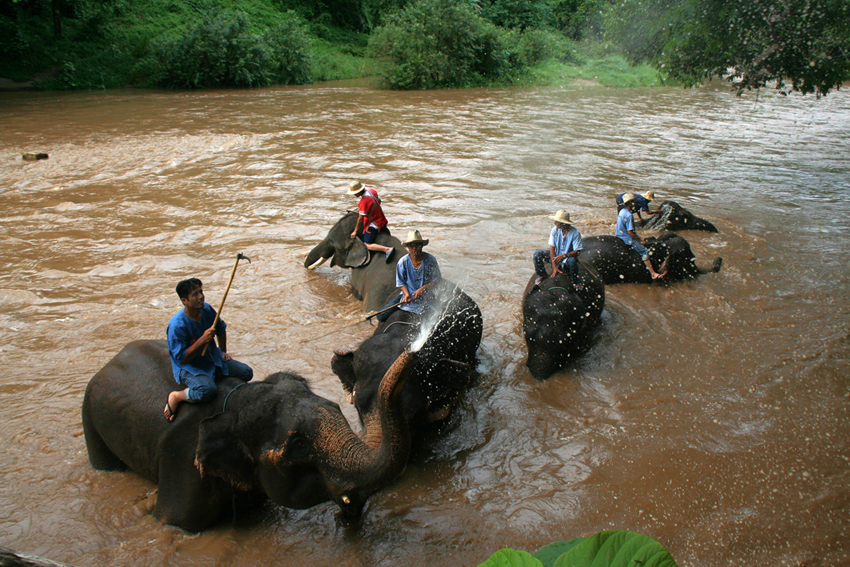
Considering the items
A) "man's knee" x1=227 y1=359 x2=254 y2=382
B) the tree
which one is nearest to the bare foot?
"man's knee" x1=227 y1=359 x2=254 y2=382

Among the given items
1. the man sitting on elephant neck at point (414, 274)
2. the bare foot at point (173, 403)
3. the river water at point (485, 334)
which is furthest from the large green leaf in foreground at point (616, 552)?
the man sitting on elephant neck at point (414, 274)

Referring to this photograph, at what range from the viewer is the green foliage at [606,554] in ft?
3.61

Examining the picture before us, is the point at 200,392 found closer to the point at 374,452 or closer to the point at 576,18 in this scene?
the point at 374,452

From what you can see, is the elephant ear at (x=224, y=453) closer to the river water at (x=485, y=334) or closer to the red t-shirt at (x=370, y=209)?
the river water at (x=485, y=334)

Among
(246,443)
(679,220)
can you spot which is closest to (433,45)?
(679,220)

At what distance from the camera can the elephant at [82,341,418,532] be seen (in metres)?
3.58

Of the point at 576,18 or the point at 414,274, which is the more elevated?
the point at 576,18

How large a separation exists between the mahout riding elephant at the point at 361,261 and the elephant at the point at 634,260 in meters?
2.91

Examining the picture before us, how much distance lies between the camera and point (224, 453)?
392cm

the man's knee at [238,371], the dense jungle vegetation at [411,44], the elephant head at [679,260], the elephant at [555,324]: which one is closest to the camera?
the man's knee at [238,371]

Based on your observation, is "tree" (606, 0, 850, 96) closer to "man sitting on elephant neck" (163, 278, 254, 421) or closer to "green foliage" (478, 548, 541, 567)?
"man sitting on elephant neck" (163, 278, 254, 421)

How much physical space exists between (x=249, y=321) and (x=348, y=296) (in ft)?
5.36

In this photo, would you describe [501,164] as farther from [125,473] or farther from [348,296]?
[125,473]

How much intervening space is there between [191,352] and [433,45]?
1226 inches
